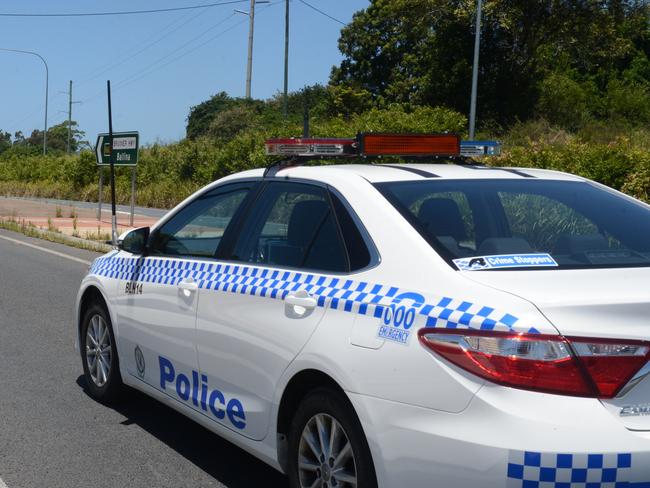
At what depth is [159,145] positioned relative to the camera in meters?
42.0

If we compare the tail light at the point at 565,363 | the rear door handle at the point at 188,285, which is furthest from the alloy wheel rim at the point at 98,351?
Answer: the tail light at the point at 565,363

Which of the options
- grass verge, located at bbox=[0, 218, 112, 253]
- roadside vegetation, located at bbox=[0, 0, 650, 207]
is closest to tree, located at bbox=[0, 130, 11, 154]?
roadside vegetation, located at bbox=[0, 0, 650, 207]

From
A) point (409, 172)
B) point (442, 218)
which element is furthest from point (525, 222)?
point (409, 172)

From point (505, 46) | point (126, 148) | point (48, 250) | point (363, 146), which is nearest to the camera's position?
point (363, 146)

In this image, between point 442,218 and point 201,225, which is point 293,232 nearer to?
point 442,218

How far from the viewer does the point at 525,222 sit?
13.1 ft

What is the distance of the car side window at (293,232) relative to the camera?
3.91 m

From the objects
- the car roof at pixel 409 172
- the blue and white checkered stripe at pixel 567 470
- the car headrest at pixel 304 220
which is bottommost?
the blue and white checkered stripe at pixel 567 470

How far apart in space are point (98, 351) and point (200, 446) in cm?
111

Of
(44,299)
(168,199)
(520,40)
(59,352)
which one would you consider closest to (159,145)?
(168,199)

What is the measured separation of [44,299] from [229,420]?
6.75m

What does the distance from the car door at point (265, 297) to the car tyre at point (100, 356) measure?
1.43 metres

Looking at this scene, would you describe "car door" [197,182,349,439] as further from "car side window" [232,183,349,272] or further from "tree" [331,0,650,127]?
"tree" [331,0,650,127]

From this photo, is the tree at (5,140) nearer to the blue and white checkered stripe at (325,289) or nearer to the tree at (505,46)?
the tree at (505,46)
